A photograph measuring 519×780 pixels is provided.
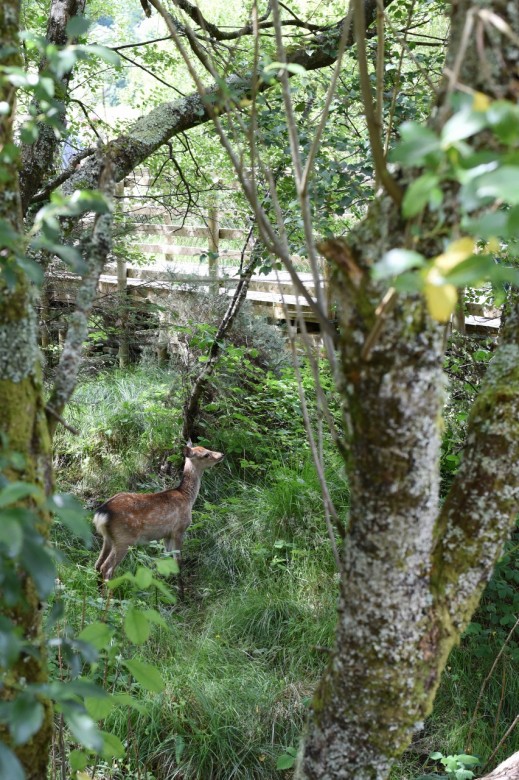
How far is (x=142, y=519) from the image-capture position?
17.3 ft

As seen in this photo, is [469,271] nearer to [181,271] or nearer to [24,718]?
[24,718]

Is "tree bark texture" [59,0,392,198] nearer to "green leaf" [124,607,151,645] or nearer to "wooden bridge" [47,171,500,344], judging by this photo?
"wooden bridge" [47,171,500,344]

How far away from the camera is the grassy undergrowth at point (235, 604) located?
11.6 feet

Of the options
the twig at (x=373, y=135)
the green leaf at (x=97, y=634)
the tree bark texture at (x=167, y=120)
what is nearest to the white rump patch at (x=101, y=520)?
the tree bark texture at (x=167, y=120)

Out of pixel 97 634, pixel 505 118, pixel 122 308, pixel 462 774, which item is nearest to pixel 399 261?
pixel 505 118

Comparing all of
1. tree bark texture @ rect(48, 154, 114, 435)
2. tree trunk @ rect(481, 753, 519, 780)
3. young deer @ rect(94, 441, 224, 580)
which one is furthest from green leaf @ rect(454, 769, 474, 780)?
young deer @ rect(94, 441, 224, 580)

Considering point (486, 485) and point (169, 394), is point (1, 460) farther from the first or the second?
point (169, 394)

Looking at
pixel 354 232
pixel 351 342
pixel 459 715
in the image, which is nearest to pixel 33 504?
pixel 351 342

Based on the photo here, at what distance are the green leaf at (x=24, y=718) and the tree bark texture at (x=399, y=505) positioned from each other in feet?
1.96

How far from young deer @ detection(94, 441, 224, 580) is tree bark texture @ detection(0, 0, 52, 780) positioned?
3.83 metres

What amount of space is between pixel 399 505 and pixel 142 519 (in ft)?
13.8

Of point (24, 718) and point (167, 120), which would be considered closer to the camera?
point (24, 718)

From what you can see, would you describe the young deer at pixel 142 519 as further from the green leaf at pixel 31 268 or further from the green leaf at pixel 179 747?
the green leaf at pixel 31 268

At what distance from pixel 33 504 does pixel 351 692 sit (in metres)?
0.66
